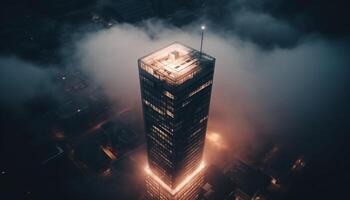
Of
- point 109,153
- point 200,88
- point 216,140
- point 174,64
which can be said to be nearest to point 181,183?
point 200,88

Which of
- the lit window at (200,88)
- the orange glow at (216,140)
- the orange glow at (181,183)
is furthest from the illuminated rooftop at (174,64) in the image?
the orange glow at (216,140)

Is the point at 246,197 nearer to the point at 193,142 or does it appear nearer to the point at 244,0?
the point at 193,142

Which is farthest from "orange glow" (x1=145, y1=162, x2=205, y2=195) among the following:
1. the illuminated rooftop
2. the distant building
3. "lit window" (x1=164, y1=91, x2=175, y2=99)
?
the illuminated rooftop

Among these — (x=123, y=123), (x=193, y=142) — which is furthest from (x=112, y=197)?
(x=193, y=142)

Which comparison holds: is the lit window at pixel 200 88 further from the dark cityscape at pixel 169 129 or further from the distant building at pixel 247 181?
the distant building at pixel 247 181

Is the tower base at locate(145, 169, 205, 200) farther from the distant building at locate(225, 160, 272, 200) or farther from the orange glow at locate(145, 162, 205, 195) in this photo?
the distant building at locate(225, 160, 272, 200)

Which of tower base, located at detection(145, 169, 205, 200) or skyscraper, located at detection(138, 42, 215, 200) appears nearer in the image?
skyscraper, located at detection(138, 42, 215, 200)

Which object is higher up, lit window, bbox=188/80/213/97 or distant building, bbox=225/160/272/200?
lit window, bbox=188/80/213/97
